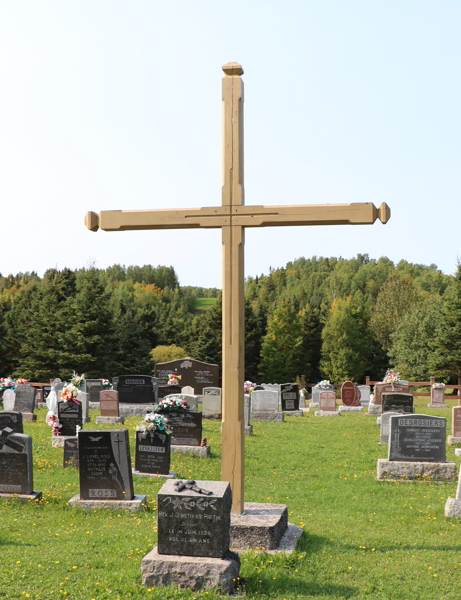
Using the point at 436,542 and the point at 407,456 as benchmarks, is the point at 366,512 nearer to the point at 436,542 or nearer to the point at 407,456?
the point at 436,542

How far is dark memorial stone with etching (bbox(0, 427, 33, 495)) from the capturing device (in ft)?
36.5

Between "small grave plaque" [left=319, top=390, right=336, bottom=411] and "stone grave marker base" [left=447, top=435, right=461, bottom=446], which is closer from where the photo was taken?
"stone grave marker base" [left=447, top=435, right=461, bottom=446]

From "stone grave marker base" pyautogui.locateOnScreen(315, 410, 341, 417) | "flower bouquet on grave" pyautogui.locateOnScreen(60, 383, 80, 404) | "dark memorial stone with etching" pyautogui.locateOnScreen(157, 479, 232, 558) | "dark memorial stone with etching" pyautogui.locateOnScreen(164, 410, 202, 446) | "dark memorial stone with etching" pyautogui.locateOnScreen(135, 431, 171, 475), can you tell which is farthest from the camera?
"stone grave marker base" pyautogui.locateOnScreen(315, 410, 341, 417)

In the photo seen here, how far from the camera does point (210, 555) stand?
6.66m

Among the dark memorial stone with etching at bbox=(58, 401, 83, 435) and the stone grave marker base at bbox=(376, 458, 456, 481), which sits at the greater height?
the dark memorial stone with etching at bbox=(58, 401, 83, 435)

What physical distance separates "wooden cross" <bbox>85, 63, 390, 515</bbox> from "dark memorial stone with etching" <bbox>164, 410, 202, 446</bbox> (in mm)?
9268

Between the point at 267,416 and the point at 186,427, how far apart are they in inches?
342

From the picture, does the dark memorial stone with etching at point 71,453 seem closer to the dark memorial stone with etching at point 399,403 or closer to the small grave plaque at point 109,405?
the small grave plaque at point 109,405

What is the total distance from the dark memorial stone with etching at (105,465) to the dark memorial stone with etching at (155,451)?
2.70 m

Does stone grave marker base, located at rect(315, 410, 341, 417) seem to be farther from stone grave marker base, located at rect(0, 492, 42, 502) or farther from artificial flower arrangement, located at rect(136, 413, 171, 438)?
stone grave marker base, located at rect(0, 492, 42, 502)

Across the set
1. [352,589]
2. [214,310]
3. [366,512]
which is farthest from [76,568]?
[214,310]

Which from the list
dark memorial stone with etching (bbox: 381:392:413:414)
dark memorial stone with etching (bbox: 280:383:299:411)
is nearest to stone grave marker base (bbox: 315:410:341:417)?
dark memorial stone with etching (bbox: 280:383:299:411)

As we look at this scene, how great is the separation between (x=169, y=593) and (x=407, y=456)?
30.2 ft

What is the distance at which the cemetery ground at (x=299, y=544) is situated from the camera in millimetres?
6707
